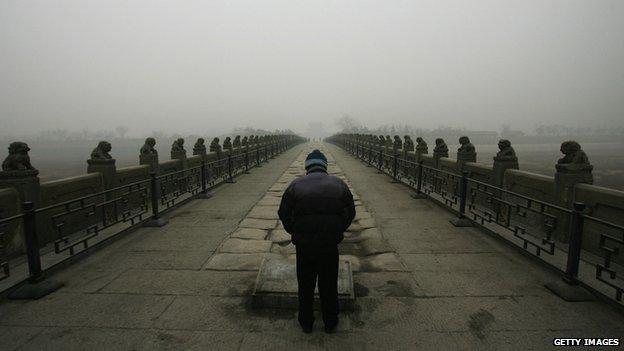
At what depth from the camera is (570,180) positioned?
5398mm

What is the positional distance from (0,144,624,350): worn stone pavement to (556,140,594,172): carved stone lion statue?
159 centimetres

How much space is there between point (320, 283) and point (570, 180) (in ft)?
15.2

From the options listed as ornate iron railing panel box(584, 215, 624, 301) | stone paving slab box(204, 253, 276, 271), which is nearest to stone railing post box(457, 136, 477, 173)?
ornate iron railing panel box(584, 215, 624, 301)

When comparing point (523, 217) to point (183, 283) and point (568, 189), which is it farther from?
point (183, 283)

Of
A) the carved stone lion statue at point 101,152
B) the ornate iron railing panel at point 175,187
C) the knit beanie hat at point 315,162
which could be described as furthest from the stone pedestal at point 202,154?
the knit beanie hat at point 315,162

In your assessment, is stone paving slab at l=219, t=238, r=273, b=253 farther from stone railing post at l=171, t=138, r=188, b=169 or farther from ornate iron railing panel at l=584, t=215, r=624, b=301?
stone railing post at l=171, t=138, r=188, b=169

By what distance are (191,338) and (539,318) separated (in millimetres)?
3348

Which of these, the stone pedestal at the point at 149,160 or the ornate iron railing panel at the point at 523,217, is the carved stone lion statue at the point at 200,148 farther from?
the ornate iron railing panel at the point at 523,217

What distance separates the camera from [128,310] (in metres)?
3.60

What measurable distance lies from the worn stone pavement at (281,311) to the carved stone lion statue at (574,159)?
1593 millimetres

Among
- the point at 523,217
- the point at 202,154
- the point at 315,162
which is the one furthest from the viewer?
the point at 202,154

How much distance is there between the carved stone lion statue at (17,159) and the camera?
5102mm

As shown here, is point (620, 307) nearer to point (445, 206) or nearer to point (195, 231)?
point (445, 206)

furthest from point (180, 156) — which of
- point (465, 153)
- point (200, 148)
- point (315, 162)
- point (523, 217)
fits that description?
point (523, 217)
